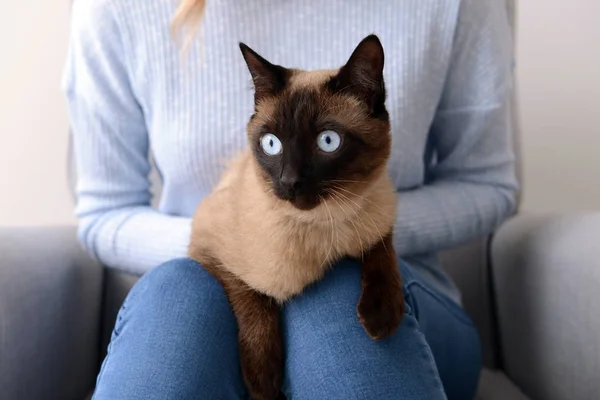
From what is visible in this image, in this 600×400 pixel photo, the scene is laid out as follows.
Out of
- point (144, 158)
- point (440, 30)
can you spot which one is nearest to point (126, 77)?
point (144, 158)

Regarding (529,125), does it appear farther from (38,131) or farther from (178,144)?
(38,131)

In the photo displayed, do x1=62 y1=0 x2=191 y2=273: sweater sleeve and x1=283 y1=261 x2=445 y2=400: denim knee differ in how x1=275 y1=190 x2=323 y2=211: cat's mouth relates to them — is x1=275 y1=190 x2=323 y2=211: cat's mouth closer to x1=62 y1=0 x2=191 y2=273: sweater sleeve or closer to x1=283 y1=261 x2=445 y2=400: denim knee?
x1=283 y1=261 x2=445 y2=400: denim knee

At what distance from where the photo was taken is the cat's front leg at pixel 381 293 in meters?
0.67

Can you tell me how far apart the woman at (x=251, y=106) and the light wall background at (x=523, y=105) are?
446 mm

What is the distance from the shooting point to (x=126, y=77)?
39.3 inches

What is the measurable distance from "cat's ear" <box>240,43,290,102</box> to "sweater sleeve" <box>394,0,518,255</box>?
1.12 feet

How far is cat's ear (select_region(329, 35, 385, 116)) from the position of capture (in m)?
0.62

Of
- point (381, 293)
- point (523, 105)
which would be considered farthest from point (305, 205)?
point (523, 105)

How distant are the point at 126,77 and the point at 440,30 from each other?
54 centimetres

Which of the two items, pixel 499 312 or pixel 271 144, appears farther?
pixel 499 312

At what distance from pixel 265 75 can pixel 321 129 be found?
0.32ft

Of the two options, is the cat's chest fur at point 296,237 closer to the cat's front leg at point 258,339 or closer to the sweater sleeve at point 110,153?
the cat's front leg at point 258,339

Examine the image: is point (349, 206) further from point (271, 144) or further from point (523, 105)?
point (523, 105)

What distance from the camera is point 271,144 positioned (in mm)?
664
